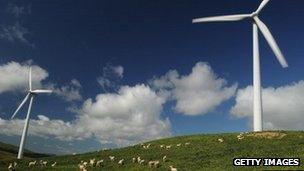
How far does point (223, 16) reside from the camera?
7894 cm

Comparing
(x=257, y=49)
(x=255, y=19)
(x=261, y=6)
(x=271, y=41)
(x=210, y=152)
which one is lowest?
(x=210, y=152)

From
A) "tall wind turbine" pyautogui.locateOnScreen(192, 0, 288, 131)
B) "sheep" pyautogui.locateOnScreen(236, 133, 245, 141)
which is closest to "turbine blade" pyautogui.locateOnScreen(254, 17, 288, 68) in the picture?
"tall wind turbine" pyautogui.locateOnScreen(192, 0, 288, 131)

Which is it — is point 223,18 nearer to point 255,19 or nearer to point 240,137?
point 255,19

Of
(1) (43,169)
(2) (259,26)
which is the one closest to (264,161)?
(1) (43,169)

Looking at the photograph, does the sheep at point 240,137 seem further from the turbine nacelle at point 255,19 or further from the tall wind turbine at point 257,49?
the turbine nacelle at point 255,19

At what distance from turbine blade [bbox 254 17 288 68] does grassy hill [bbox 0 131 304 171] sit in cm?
1069

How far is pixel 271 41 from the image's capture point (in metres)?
69.9

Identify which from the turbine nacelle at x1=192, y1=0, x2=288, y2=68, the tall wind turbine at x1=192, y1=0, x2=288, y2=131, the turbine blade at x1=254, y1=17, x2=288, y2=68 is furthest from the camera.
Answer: the turbine nacelle at x1=192, y1=0, x2=288, y2=68

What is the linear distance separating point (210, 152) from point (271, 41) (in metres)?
26.7

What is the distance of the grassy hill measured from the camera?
42.8 m

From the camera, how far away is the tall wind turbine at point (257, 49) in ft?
216

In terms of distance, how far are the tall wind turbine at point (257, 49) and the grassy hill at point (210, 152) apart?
206 inches

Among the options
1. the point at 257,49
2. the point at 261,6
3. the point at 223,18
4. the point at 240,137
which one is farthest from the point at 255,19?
the point at 240,137

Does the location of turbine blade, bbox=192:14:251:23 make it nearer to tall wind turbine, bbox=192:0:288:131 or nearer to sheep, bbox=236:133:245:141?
tall wind turbine, bbox=192:0:288:131
